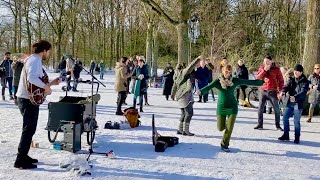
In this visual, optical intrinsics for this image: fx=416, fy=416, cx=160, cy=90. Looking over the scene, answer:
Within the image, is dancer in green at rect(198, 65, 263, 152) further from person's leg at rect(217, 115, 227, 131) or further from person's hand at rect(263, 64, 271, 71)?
person's hand at rect(263, 64, 271, 71)

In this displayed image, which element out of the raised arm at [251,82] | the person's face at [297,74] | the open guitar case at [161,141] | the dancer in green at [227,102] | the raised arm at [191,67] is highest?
the raised arm at [191,67]

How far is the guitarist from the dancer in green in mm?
3068

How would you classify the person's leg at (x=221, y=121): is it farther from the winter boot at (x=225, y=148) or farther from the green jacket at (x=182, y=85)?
the green jacket at (x=182, y=85)

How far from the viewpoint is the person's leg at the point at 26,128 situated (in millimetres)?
6098

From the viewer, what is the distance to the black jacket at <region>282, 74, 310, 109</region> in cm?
849

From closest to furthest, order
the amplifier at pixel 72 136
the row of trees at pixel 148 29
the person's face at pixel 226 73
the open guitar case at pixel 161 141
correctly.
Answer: the amplifier at pixel 72 136 → the open guitar case at pixel 161 141 → the person's face at pixel 226 73 → the row of trees at pixel 148 29

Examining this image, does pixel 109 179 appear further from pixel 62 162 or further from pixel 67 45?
pixel 67 45

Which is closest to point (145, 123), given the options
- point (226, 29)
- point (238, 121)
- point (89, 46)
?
point (238, 121)

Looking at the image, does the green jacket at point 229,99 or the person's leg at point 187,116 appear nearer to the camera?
the green jacket at point 229,99

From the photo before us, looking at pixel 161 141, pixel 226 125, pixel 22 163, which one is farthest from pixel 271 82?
pixel 22 163

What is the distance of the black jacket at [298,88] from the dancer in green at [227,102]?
4.01 feet

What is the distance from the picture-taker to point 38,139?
820cm

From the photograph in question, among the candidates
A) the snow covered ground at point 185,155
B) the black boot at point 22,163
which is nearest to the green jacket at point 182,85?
the snow covered ground at point 185,155

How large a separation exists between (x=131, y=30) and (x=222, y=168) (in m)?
37.6
